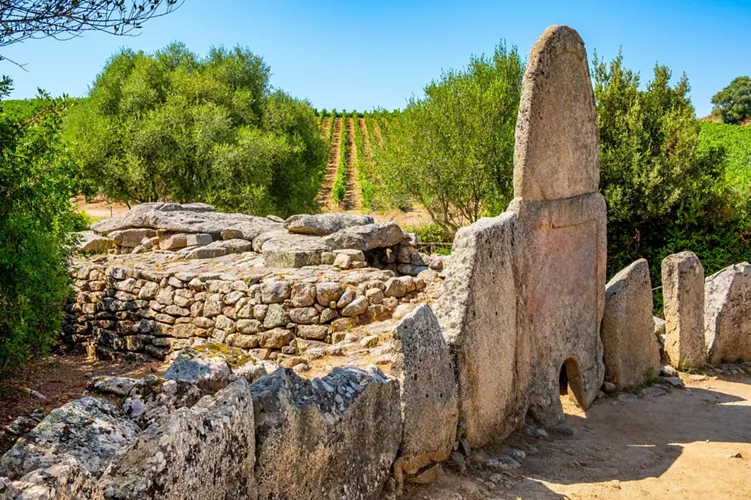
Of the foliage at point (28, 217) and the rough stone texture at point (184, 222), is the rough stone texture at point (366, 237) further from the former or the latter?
the foliage at point (28, 217)

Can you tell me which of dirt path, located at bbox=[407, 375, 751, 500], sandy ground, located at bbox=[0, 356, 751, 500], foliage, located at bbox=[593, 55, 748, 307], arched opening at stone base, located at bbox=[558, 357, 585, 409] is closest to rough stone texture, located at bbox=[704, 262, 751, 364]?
sandy ground, located at bbox=[0, 356, 751, 500]

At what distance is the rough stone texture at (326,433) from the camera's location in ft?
12.5

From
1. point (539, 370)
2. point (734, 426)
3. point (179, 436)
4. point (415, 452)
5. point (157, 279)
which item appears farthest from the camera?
point (157, 279)

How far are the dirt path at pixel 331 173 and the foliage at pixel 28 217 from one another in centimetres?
2552

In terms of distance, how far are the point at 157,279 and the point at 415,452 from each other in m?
6.17

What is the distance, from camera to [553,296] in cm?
768

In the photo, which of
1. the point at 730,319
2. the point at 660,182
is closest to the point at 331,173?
the point at 660,182

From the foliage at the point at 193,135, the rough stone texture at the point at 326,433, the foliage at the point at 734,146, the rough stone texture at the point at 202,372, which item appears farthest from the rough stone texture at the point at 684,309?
the foliage at the point at 193,135

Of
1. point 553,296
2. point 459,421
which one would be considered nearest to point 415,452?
point 459,421

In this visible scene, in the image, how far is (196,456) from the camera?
3184mm

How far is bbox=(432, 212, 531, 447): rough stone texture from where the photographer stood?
5996 mm

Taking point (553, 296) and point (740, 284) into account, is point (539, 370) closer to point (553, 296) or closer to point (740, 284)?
point (553, 296)

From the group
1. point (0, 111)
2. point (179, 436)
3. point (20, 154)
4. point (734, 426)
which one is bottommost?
point (734, 426)

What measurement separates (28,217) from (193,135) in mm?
16623
